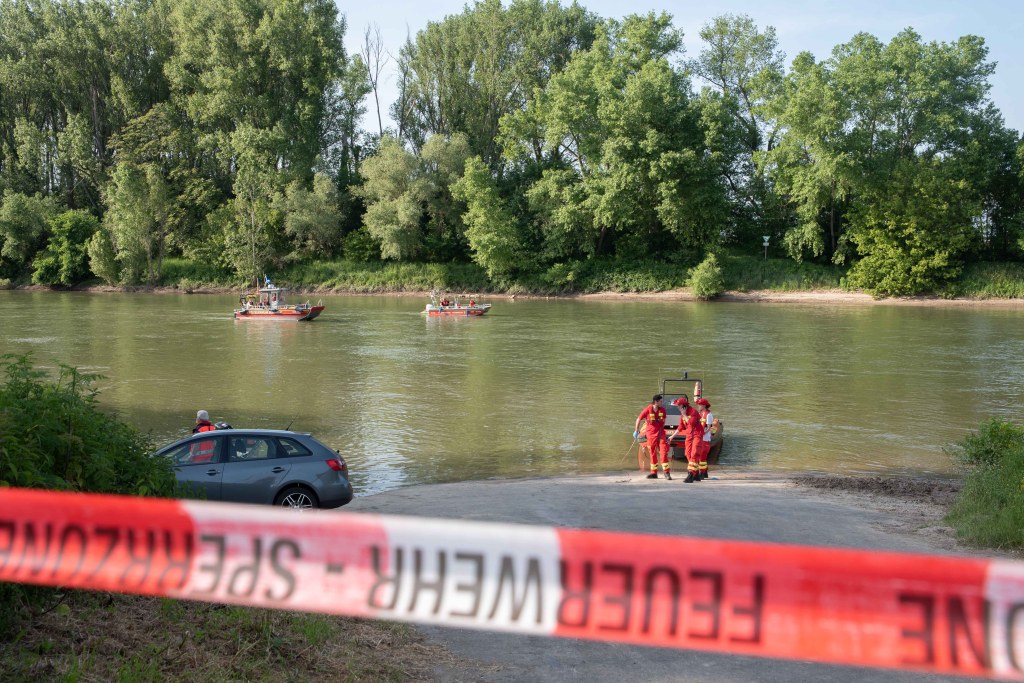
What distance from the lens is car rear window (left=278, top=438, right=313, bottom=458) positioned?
42.0 ft

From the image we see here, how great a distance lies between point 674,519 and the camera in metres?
12.2

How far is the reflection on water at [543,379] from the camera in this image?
21.2 metres

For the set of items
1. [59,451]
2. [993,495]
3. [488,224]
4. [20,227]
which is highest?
[488,224]

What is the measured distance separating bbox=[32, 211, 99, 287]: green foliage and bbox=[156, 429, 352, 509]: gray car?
80.4m

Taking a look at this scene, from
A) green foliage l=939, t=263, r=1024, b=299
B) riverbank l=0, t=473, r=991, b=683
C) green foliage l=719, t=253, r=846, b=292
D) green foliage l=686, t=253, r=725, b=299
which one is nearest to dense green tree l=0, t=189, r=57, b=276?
green foliage l=686, t=253, r=725, b=299

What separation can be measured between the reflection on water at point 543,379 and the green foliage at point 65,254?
2773 centimetres

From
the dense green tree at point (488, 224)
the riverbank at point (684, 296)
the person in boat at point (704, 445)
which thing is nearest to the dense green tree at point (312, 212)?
the riverbank at point (684, 296)

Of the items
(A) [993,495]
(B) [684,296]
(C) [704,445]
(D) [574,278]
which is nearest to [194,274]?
(D) [574,278]

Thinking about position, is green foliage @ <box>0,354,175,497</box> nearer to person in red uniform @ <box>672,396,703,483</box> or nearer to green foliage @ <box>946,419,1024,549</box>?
green foliage @ <box>946,419,1024,549</box>

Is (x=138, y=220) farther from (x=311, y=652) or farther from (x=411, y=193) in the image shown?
(x=311, y=652)

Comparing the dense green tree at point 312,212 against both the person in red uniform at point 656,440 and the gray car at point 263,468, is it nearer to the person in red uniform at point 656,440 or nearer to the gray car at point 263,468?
the person in red uniform at point 656,440

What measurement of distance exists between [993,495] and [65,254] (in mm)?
86981

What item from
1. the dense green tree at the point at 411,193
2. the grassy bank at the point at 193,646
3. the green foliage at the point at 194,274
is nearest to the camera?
the grassy bank at the point at 193,646

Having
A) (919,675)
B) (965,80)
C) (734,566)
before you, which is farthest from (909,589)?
(965,80)
